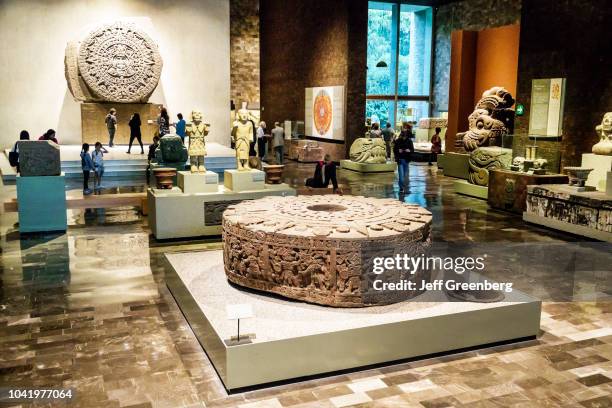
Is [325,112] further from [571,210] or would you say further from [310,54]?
[571,210]

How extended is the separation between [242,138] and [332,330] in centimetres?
533

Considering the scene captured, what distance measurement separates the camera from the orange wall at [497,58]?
1698 centimetres

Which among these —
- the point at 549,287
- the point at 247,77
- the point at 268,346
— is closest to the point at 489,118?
the point at 549,287

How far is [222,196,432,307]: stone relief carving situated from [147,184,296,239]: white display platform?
3101 mm

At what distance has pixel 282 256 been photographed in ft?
16.3

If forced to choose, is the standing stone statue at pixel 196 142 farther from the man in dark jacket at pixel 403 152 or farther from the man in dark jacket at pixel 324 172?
the man in dark jacket at pixel 403 152

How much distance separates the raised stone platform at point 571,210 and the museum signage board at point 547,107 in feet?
10.3

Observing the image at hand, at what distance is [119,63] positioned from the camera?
593 inches

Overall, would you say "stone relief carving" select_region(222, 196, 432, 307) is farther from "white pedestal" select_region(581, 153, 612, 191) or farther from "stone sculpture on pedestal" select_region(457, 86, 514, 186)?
"stone sculpture on pedestal" select_region(457, 86, 514, 186)

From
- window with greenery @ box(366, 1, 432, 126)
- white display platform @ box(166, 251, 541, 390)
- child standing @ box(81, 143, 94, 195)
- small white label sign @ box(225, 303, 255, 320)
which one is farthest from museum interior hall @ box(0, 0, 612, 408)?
window with greenery @ box(366, 1, 432, 126)

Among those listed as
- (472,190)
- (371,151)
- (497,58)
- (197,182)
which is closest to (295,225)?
(197,182)

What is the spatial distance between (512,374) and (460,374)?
0.39 metres

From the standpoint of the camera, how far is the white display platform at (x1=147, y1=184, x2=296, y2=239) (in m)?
8.44

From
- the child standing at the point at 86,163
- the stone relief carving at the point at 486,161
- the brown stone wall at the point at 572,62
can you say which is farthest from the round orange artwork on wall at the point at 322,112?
the child standing at the point at 86,163
